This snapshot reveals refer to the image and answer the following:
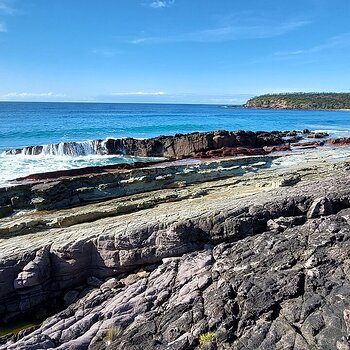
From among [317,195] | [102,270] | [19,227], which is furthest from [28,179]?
[317,195]

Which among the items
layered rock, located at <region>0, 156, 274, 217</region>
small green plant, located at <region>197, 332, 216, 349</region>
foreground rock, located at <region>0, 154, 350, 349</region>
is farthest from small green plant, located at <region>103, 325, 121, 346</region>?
layered rock, located at <region>0, 156, 274, 217</region>

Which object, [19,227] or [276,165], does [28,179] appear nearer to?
[19,227]

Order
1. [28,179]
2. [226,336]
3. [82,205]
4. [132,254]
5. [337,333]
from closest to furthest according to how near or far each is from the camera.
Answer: [337,333]
[226,336]
[132,254]
[82,205]
[28,179]

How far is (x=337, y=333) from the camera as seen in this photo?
7.69 meters

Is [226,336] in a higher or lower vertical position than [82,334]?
higher

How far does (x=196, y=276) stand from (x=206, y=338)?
2.50 m

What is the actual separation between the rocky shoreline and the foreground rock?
33 mm

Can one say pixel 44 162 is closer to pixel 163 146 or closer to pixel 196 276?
pixel 163 146

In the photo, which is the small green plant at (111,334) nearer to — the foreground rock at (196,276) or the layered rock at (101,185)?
the foreground rock at (196,276)

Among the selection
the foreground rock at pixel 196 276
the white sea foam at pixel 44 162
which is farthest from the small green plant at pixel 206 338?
the white sea foam at pixel 44 162

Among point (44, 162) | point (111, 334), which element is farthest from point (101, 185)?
point (44, 162)

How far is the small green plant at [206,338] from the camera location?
8.24m

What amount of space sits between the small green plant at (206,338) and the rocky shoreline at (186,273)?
0.10 ft

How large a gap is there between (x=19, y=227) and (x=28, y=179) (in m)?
10.7
